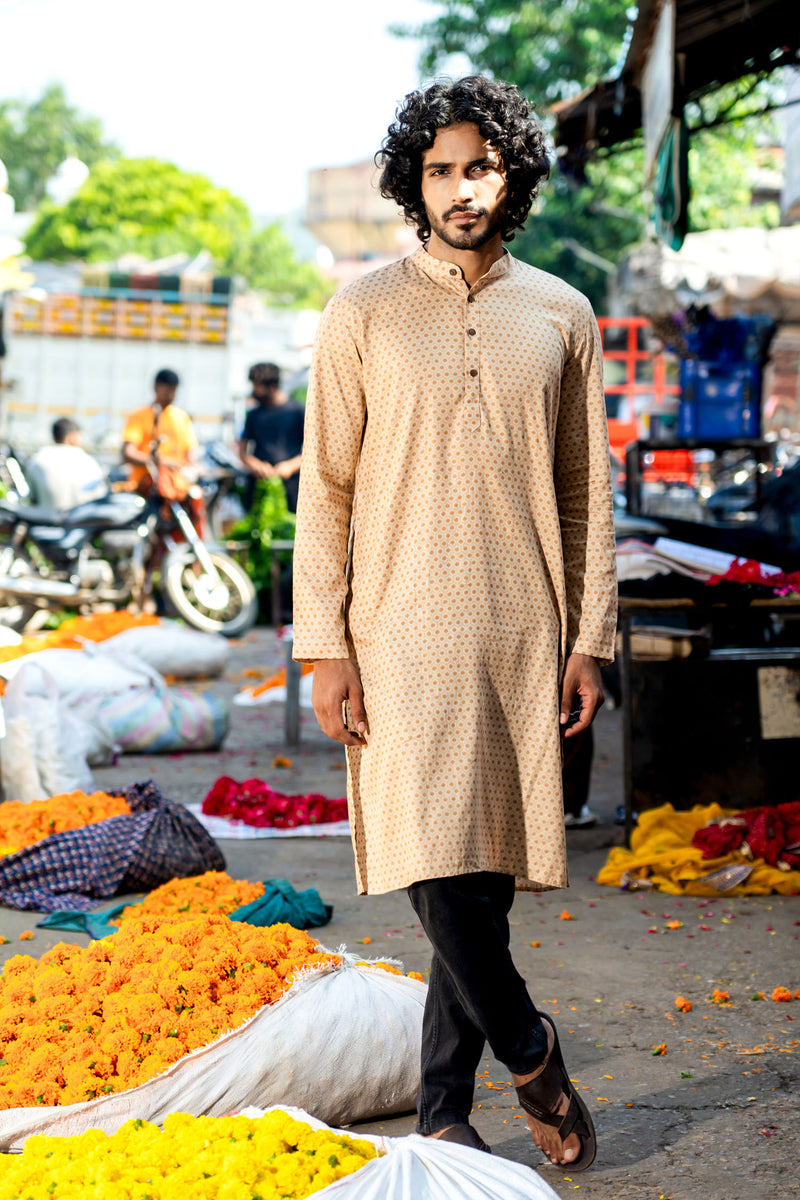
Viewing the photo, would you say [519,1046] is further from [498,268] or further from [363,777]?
[498,268]

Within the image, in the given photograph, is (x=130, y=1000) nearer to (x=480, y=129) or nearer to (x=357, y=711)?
(x=357, y=711)

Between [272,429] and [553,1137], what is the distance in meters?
9.47

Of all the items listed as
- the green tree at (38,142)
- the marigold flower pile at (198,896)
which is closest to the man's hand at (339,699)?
the marigold flower pile at (198,896)

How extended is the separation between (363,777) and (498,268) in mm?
1019

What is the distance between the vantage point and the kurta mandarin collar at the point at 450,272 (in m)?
2.57

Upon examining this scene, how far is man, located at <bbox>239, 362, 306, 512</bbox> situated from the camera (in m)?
11.6

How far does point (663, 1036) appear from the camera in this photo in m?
3.40

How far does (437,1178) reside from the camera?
2.15 metres

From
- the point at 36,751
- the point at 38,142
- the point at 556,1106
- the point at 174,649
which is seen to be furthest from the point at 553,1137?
the point at 38,142

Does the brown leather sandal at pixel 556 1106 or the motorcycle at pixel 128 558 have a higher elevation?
the motorcycle at pixel 128 558

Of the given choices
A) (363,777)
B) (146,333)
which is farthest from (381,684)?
(146,333)

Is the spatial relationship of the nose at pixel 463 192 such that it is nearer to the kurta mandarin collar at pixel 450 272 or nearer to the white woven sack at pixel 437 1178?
the kurta mandarin collar at pixel 450 272

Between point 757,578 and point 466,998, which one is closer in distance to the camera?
point 466,998

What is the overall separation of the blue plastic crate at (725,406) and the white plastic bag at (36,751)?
5406 millimetres
